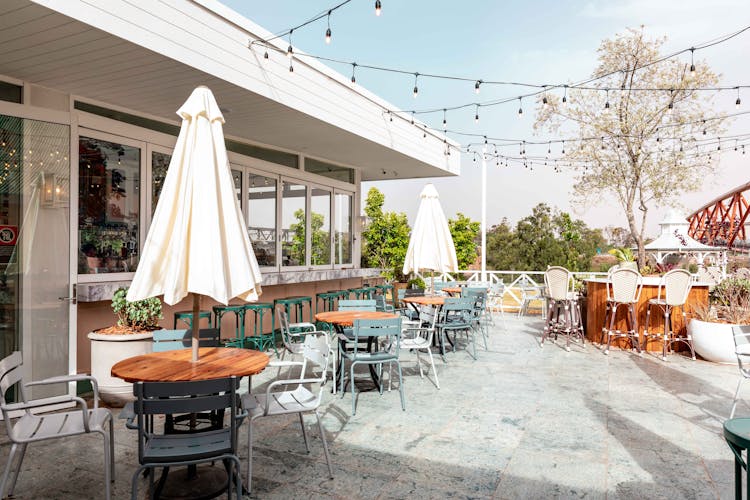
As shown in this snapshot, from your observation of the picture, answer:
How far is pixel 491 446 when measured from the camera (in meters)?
3.41

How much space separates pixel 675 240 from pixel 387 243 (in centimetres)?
704

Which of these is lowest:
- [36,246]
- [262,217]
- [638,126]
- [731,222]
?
[36,246]

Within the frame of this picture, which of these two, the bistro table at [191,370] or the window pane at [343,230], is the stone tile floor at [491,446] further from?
the window pane at [343,230]

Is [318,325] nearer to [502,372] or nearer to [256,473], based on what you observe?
[502,372]

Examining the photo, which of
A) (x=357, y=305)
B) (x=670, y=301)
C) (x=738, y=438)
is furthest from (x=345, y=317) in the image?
(x=670, y=301)

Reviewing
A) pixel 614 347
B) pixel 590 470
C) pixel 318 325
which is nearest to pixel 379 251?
pixel 318 325

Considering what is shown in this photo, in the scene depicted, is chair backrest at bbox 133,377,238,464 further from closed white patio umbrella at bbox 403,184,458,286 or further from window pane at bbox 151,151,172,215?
closed white patio umbrella at bbox 403,184,458,286

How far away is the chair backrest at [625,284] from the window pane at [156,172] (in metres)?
6.02

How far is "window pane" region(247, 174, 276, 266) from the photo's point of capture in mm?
7605

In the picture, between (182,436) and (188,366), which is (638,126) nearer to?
(188,366)

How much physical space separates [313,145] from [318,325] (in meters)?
3.04

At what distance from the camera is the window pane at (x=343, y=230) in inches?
389

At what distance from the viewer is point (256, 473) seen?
2975mm

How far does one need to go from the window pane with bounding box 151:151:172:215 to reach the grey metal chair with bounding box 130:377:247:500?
4.10 m
